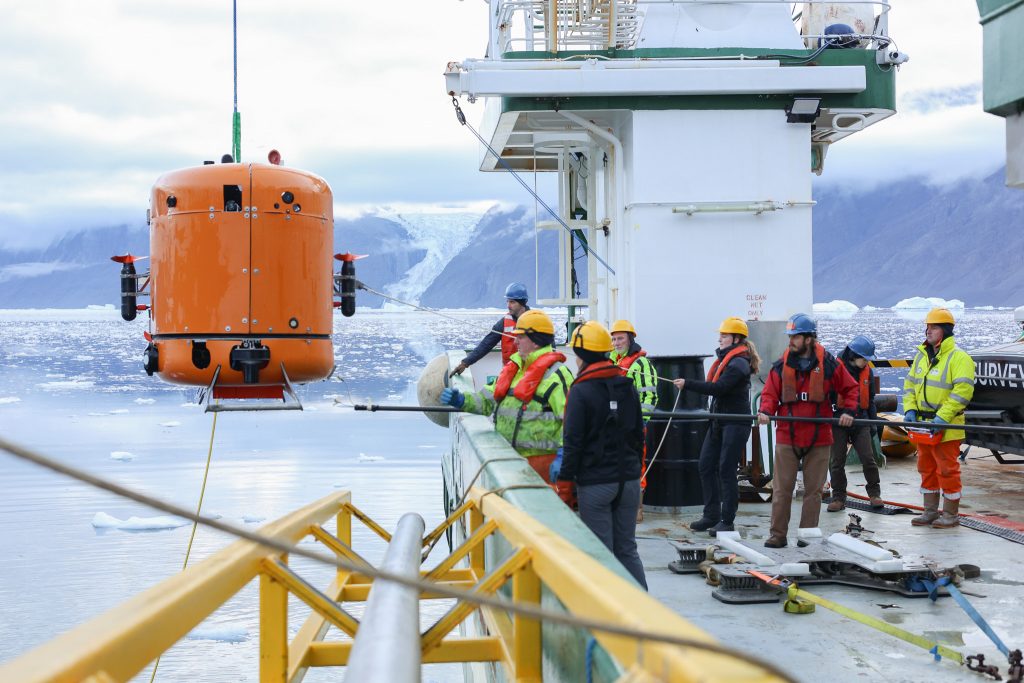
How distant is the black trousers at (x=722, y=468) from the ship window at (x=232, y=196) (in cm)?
407

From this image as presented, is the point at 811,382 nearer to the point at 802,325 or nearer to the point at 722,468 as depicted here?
the point at 802,325

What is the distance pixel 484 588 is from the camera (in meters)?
3.49

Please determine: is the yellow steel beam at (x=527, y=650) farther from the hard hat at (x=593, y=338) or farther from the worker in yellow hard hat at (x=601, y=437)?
the hard hat at (x=593, y=338)

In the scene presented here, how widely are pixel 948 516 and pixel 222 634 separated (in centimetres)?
697

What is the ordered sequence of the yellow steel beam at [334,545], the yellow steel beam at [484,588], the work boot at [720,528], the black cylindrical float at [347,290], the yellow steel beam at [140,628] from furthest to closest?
the work boot at [720,528] → the black cylindrical float at [347,290] → the yellow steel beam at [334,545] → the yellow steel beam at [484,588] → the yellow steel beam at [140,628]

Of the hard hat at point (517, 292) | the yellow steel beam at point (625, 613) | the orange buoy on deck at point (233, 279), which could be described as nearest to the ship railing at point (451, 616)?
the yellow steel beam at point (625, 613)

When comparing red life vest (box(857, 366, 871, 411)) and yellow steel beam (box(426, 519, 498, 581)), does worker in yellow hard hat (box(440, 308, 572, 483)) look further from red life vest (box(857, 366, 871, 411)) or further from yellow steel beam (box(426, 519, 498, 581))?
red life vest (box(857, 366, 871, 411))

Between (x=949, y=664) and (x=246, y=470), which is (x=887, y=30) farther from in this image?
(x=246, y=470)

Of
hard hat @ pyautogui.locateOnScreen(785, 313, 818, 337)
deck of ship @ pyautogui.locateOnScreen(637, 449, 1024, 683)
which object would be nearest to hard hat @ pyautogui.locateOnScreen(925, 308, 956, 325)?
hard hat @ pyautogui.locateOnScreen(785, 313, 818, 337)

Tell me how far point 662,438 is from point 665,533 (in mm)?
977

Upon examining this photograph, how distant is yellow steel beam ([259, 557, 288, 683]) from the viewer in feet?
12.2

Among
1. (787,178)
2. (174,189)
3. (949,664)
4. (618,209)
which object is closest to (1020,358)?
(787,178)

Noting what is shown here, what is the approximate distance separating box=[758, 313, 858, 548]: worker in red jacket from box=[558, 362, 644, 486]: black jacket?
2.11 m

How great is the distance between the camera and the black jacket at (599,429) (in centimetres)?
531
